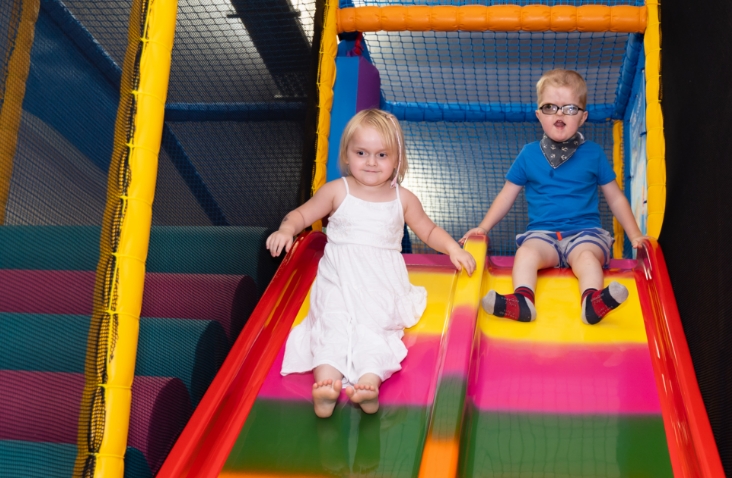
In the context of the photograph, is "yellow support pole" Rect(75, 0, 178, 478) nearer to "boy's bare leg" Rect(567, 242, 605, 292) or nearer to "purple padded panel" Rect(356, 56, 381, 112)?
"boy's bare leg" Rect(567, 242, 605, 292)

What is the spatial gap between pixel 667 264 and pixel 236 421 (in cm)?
117

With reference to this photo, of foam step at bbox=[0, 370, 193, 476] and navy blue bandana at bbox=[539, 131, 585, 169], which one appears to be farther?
navy blue bandana at bbox=[539, 131, 585, 169]

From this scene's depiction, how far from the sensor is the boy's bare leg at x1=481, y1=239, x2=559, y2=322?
171 centimetres

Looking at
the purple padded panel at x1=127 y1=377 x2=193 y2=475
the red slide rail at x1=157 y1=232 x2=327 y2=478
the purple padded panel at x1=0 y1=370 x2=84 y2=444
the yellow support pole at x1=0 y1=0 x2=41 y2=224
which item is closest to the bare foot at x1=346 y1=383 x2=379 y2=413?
the red slide rail at x1=157 y1=232 x2=327 y2=478

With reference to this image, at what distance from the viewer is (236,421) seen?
148 cm

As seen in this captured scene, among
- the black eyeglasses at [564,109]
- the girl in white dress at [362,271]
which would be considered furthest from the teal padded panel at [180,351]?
the black eyeglasses at [564,109]

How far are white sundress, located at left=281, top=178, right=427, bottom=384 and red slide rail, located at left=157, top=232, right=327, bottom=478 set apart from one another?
0.07 metres

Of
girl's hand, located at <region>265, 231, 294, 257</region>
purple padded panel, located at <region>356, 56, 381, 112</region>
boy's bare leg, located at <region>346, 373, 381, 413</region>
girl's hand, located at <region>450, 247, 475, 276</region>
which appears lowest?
boy's bare leg, located at <region>346, 373, 381, 413</region>

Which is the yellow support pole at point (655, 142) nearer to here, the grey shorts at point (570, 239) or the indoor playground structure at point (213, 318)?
the indoor playground structure at point (213, 318)

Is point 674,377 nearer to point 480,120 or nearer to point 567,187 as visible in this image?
point 567,187

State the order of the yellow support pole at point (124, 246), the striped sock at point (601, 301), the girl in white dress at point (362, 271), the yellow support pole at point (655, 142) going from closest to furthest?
the yellow support pole at point (124, 246) < the girl in white dress at point (362, 271) < the striped sock at point (601, 301) < the yellow support pole at point (655, 142)

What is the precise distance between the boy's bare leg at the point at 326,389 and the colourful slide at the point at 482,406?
34mm

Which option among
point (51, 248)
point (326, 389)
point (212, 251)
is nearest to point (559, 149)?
point (212, 251)

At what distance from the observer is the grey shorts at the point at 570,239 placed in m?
2.01
